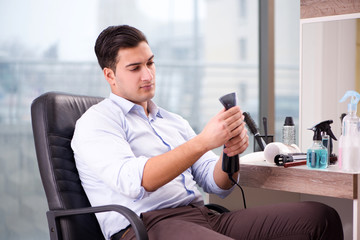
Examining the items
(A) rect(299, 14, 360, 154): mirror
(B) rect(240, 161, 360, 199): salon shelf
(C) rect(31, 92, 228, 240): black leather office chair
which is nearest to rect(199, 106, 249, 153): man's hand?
(B) rect(240, 161, 360, 199): salon shelf

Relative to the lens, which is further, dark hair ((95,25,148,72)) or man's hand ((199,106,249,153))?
dark hair ((95,25,148,72))

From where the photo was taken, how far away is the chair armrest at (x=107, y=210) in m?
1.23

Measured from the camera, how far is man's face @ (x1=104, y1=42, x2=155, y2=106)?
5.04 ft

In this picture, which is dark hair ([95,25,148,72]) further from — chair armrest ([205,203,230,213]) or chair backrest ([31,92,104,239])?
chair armrest ([205,203,230,213])

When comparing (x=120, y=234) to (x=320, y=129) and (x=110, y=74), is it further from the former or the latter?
(x=320, y=129)

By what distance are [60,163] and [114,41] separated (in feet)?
1.39

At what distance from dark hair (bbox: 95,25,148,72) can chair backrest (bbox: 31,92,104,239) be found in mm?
199

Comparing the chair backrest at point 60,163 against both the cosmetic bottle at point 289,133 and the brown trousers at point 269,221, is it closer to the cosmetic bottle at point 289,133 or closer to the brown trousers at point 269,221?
the brown trousers at point 269,221

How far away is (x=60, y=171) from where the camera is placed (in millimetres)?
1462

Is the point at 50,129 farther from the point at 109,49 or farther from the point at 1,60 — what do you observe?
the point at 1,60

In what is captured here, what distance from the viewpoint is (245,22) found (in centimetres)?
320

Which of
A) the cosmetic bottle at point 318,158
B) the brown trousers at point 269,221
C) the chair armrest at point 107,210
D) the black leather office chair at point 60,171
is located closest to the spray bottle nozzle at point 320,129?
the cosmetic bottle at point 318,158

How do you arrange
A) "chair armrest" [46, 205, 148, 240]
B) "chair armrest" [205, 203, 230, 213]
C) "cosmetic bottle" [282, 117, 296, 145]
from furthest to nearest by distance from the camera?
"cosmetic bottle" [282, 117, 296, 145], "chair armrest" [205, 203, 230, 213], "chair armrest" [46, 205, 148, 240]

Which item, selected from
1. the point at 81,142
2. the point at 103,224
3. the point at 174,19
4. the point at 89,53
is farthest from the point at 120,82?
the point at 174,19
